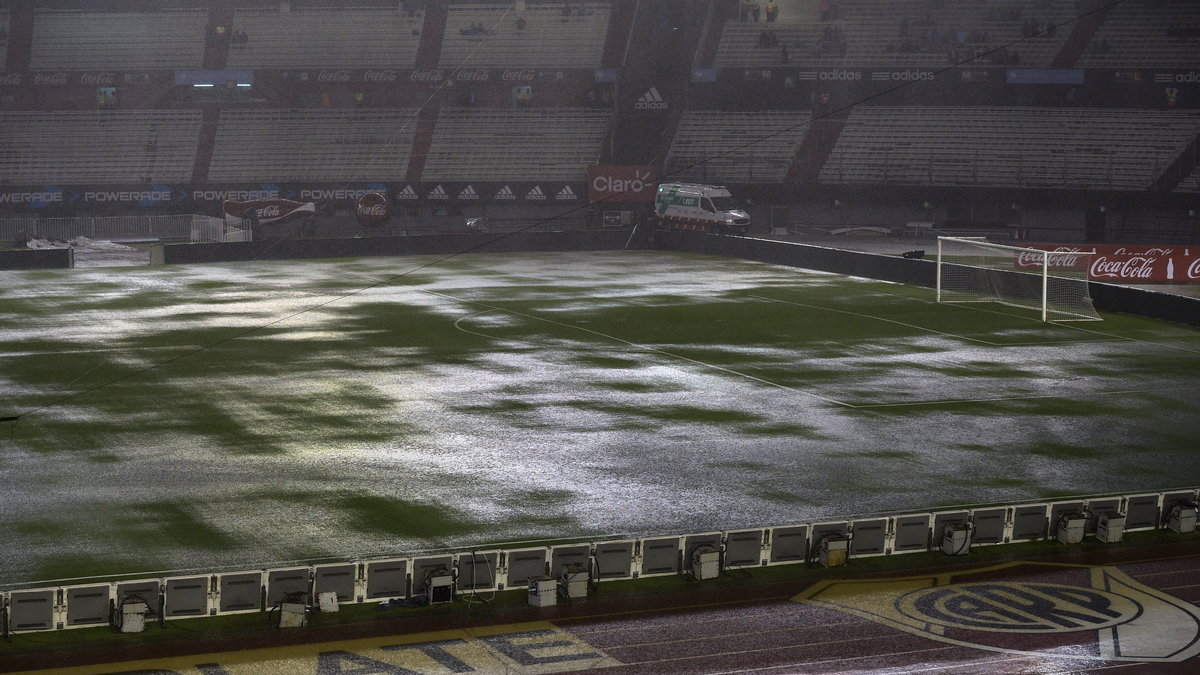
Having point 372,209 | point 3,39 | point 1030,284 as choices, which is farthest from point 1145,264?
point 3,39

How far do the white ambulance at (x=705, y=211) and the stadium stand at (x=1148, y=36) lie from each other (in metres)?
18.5

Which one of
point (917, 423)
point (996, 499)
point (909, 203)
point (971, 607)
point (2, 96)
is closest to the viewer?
point (971, 607)

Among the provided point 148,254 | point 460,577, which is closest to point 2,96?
point 148,254

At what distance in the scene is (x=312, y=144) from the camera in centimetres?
6975

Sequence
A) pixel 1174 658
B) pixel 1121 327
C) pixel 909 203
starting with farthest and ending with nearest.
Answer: pixel 909 203 < pixel 1121 327 < pixel 1174 658

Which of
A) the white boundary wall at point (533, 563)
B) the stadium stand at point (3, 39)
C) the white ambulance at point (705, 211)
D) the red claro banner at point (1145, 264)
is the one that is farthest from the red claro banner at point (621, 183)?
the white boundary wall at point (533, 563)

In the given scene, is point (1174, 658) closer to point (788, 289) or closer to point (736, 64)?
point (788, 289)

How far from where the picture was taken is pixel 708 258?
58.0m

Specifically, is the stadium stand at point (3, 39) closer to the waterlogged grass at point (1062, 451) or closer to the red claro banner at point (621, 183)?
the red claro banner at point (621, 183)

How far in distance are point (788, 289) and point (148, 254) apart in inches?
1045

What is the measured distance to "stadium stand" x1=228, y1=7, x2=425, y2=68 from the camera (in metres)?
71.4

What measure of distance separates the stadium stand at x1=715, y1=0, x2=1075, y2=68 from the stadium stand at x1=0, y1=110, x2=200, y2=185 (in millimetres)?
28187

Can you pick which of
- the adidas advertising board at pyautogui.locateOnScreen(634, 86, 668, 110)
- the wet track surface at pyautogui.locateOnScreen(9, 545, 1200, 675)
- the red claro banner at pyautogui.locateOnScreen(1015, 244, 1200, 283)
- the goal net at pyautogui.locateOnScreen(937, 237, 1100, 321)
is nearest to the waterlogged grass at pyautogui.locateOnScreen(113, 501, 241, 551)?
the wet track surface at pyautogui.locateOnScreen(9, 545, 1200, 675)

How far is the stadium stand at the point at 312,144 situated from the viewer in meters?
68.6
